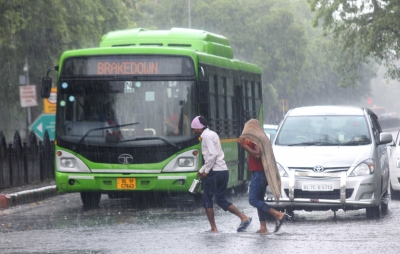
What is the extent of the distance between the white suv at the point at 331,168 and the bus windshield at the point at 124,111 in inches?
82.5

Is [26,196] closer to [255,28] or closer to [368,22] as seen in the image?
[368,22]

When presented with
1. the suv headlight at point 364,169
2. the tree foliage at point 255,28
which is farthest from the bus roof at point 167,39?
the tree foliage at point 255,28

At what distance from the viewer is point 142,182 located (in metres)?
15.7

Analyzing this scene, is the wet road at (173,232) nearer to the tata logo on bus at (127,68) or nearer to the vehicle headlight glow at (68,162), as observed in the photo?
the vehicle headlight glow at (68,162)

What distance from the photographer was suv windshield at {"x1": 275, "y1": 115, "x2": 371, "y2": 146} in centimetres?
1423

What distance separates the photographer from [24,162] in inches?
797

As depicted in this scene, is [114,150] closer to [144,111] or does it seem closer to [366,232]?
[144,111]

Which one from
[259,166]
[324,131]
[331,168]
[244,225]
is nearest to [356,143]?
[324,131]

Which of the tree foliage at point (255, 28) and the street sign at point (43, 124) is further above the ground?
the tree foliage at point (255, 28)

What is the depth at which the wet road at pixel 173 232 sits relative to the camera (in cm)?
1001

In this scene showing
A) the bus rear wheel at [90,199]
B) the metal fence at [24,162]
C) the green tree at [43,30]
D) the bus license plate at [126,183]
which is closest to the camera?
the bus license plate at [126,183]

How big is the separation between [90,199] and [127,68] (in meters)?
2.57

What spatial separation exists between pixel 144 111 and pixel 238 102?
3.64m

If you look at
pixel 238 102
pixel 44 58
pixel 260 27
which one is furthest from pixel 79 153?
pixel 260 27
